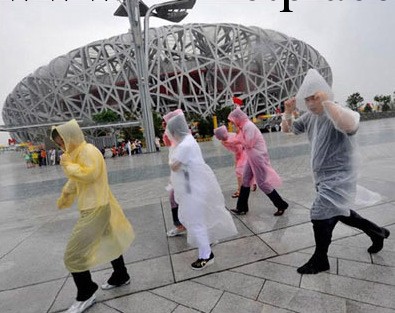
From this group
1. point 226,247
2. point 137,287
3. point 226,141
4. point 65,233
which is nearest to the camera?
point 137,287

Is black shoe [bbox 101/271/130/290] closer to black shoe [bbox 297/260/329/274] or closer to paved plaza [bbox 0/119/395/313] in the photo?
paved plaza [bbox 0/119/395/313]

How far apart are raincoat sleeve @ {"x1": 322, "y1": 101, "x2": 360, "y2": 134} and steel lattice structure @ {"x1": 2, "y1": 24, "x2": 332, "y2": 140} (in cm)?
4913

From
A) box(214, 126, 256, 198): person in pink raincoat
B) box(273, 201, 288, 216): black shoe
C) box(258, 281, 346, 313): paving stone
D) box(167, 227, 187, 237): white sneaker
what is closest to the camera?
box(258, 281, 346, 313): paving stone

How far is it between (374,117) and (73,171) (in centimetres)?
5825

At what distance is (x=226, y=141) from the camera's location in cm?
542

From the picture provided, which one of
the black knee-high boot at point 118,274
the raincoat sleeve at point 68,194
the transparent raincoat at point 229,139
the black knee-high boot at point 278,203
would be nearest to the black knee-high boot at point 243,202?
the black knee-high boot at point 278,203

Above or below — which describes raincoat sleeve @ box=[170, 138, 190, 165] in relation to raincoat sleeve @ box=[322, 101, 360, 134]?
below

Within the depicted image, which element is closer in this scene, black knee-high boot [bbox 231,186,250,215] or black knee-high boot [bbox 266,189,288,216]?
black knee-high boot [bbox 266,189,288,216]

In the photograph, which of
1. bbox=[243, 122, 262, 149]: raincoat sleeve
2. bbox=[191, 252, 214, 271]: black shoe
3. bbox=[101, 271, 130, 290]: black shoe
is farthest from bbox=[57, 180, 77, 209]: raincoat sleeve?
bbox=[243, 122, 262, 149]: raincoat sleeve

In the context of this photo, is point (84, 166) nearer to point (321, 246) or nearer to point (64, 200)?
point (64, 200)

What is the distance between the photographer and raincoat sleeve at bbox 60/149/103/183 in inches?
98.7

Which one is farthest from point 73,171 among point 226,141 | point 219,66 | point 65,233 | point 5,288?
point 219,66

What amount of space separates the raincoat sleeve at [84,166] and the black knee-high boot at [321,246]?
187cm

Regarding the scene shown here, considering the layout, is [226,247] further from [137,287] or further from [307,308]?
[307,308]
